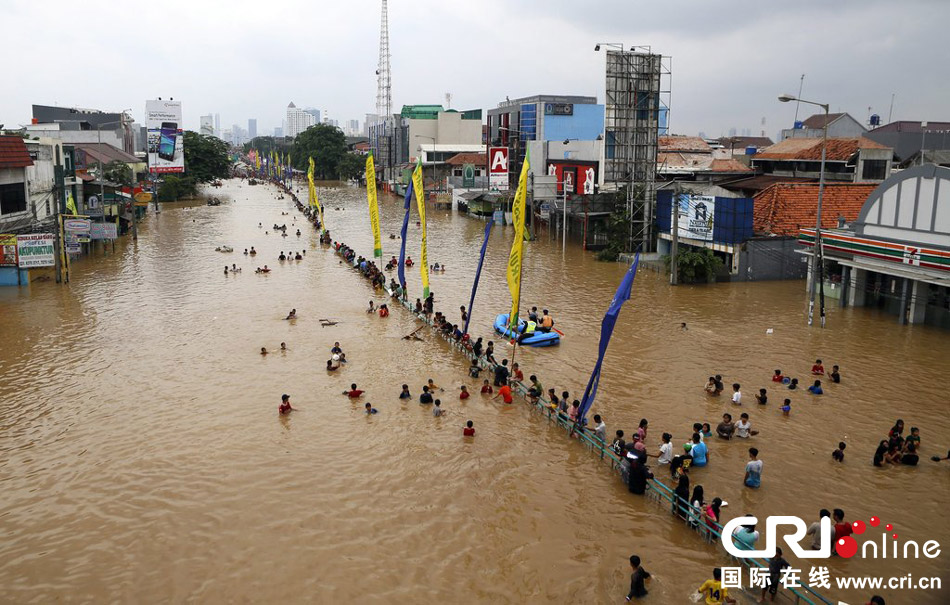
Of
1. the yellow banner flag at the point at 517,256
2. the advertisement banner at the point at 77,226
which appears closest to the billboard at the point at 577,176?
the yellow banner flag at the point at 517,256

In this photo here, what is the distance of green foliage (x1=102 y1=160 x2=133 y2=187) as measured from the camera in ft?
203

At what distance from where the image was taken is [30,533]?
13.8 meters

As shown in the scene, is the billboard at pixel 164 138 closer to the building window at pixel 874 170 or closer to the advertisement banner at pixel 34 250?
the advertisement banner at pixel 34 250

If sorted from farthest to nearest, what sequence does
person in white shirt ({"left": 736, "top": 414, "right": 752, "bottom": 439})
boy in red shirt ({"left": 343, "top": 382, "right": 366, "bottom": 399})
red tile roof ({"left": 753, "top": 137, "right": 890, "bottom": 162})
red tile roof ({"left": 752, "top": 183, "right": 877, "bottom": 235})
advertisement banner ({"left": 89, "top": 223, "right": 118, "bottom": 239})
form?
red tile roof ({"left": 753, "top": 137, "right": 890, "bottom": 162}) < advertisement banner ({"left": 89, "top": 223, "right": 118, "bottom": 239}) < red tile roof ({"left": 752, "top": 183, "right": 877, "bottom": 235}) < boy in red shirt ({"left": 343, "top": 382, "right": 366, "bottom": 399}) < person in white shirt ({"left": 736, "top": 414, "right": 752, "bottom": 439})

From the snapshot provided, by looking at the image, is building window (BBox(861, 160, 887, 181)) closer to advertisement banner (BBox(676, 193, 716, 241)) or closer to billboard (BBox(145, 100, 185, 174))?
advertisement banner (BBox(676, 193, 716, 241))

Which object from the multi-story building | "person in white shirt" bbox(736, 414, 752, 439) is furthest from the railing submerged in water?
the multi-story building

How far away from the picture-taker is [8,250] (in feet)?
118

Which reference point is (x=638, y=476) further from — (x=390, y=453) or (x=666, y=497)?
(x=390, y=453)

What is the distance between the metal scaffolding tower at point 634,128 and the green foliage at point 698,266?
23.7ft

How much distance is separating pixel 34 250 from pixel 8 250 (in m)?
1.27

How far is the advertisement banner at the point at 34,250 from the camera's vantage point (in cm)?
3591

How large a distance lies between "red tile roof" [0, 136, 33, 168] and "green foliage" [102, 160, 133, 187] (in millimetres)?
23693

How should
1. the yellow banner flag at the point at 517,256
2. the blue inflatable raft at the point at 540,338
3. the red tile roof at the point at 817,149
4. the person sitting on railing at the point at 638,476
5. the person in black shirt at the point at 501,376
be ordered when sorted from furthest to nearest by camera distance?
the red tile roof at the point at 817,149 < the blue inflatable raft at the point at 540,338 < the person in black shirt at the point at 501,376 < the yellow banner flag at the point at 517,256 < the person sitting on railing at the point at 638,476

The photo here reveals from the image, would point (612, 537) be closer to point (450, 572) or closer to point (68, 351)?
point (450, 572)
